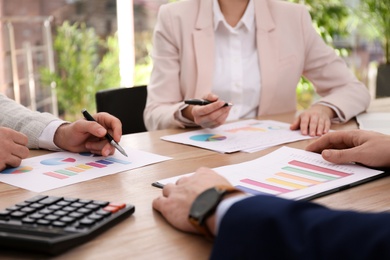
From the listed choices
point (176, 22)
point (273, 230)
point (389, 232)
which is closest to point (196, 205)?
point (273, 230)

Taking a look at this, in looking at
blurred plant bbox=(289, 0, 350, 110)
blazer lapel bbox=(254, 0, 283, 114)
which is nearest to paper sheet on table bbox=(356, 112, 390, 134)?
blazer lapel bbox=(254, 0, 283, 114)

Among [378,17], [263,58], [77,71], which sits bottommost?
[77,71]

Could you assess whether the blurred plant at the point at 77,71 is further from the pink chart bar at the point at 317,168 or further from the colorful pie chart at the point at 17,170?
the pink chart bar at the point at 317,168

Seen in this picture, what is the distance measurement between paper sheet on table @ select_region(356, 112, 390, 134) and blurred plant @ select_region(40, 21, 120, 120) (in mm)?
3095

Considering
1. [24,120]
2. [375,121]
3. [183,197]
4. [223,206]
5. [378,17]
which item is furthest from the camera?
[378,17]

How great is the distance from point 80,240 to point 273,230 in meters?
0.30

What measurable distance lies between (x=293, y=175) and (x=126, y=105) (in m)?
1.17

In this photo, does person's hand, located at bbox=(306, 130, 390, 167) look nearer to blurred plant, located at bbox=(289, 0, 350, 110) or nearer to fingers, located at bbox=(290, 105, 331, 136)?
fingers, located at bbox=(290, 105, 331, 136)

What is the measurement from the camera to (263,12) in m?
2.25

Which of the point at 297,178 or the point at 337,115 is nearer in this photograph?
the point at 297,178

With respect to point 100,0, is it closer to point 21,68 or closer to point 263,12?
point 21,68

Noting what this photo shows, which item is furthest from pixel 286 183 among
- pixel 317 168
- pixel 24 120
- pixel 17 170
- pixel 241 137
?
pixel 24 120

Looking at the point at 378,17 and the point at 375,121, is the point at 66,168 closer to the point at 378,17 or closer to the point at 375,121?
the point at 375,121

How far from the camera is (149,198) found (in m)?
1.06
